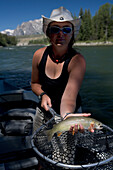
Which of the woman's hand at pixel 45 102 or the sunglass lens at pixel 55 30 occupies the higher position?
the sunglass lens at pixel 55 30

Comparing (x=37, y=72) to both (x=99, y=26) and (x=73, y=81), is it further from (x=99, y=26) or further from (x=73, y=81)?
(x=99, y=26)

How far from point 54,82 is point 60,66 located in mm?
217

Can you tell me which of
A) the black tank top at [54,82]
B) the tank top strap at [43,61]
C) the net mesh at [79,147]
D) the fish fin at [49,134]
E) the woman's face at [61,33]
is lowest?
the net mesh at [79,147]

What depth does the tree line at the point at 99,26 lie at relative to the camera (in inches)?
3661

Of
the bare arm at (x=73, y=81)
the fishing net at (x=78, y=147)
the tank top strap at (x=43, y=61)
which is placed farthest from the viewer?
the tank top strap at (x=43, y=61)

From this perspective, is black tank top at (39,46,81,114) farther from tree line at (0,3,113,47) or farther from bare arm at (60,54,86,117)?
tree line at (0,3,113,47)

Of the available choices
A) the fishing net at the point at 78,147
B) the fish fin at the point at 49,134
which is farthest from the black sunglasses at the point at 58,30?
the fish fin at the point at 49,134

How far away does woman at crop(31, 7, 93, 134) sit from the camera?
2.00m

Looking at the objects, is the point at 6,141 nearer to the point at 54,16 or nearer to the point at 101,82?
the point at 54,16

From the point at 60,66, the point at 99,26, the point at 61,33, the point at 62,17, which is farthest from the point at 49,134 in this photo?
the point at 99,26

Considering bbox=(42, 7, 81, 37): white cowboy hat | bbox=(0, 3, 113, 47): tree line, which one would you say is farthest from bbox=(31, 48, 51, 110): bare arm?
bbox=(0, 3, 113, 47): tree line

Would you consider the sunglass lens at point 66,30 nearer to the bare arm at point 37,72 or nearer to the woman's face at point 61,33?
the woman's face at point 61,33

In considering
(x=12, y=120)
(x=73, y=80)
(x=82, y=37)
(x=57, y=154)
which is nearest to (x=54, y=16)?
(x=73, y=80)

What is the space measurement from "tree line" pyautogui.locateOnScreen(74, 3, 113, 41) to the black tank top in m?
94.7
